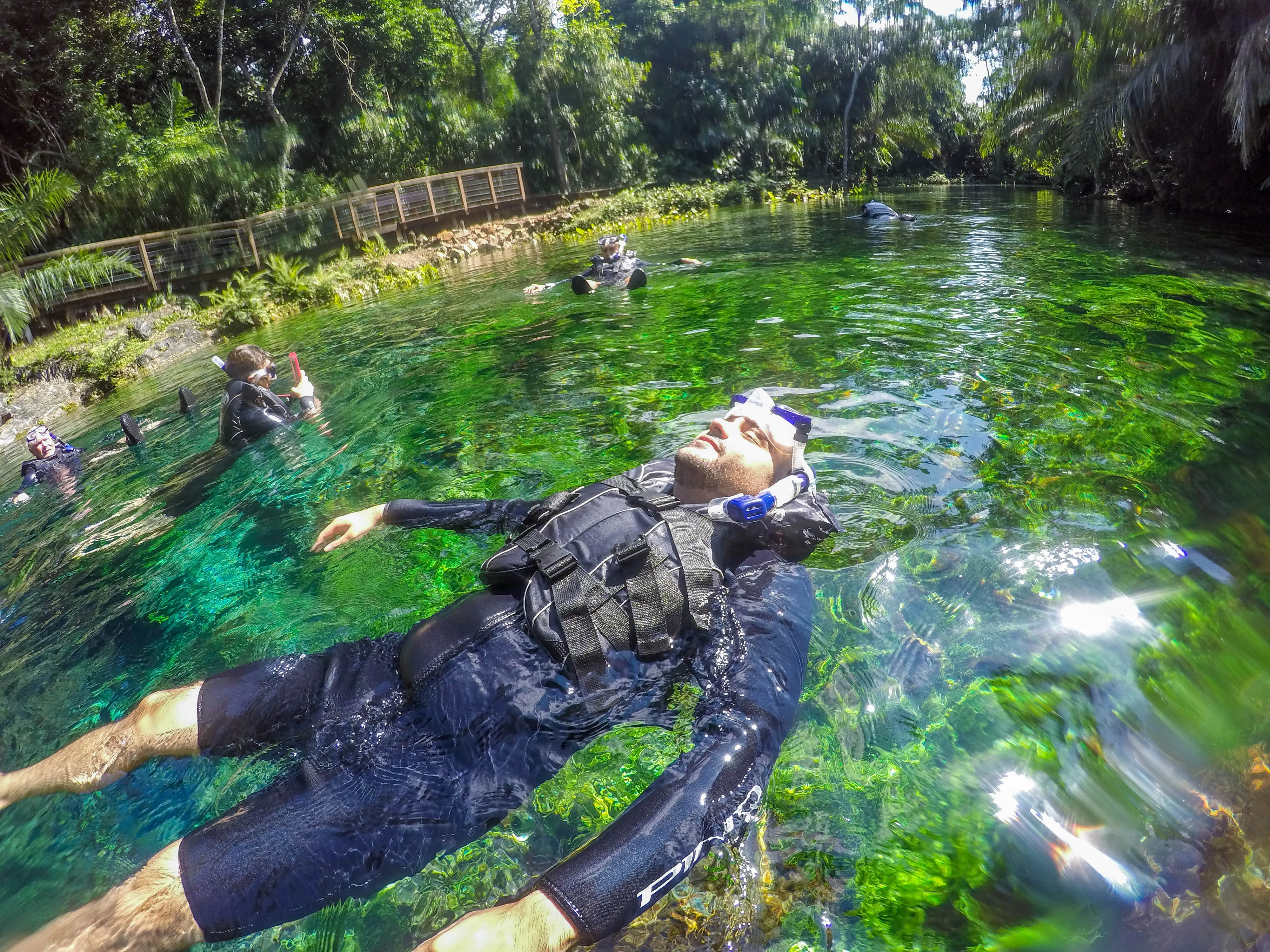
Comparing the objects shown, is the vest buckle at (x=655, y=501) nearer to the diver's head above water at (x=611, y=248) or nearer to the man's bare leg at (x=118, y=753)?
the man's bare leg at (x=118, y=753)

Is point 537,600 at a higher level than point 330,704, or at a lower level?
higher

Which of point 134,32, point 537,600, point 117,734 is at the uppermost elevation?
point 134,32

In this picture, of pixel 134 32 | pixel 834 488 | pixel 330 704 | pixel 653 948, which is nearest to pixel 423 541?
pixel 330 704

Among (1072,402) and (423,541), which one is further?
(1072,402)

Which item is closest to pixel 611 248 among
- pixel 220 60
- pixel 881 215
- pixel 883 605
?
pixel 881 215

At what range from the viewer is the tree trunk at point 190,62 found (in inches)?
743

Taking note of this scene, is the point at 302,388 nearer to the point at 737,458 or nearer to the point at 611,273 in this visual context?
the point at 737,458

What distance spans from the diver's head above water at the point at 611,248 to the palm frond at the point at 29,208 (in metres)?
9.46

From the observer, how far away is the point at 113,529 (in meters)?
4.84

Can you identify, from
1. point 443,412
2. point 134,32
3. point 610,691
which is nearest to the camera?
point 610,691

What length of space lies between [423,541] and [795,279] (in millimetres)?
7551

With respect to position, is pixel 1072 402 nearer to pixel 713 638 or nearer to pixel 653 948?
pixel 713 638

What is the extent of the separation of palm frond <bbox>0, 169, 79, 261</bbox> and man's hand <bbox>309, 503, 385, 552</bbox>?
13.2 meters

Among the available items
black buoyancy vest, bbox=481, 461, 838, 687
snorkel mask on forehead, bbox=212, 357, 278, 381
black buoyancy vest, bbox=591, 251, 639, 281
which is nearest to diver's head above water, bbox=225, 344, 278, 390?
snorkel mask on forehead, bbox=212, 357, 278, 381
